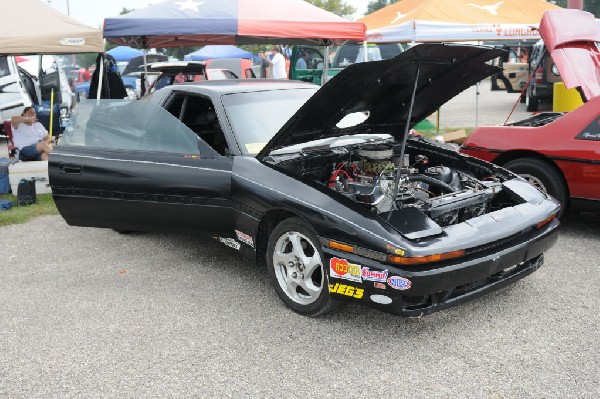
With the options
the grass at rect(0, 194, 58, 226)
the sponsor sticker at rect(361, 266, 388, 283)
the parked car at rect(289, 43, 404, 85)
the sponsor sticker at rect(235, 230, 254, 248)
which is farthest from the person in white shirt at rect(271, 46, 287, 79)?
the sponsor sticker at rect(361, 266, 388, 283)

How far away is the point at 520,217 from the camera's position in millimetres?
3715

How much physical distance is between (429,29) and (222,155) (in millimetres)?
7481

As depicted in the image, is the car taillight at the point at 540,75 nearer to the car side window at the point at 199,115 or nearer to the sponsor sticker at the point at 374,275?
the car side window at the point at 199,115

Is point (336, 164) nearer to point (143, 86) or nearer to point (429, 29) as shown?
point (429, 29)

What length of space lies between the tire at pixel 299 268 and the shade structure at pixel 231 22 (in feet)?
18.7

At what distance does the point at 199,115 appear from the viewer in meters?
5.05

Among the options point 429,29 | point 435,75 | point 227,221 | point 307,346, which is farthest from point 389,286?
point 429,29

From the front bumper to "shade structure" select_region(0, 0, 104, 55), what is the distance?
549cm

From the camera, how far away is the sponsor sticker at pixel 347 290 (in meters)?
3.33

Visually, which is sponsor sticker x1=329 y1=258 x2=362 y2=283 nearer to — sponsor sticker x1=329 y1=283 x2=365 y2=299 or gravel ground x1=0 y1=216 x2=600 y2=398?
sponsor sticker x1=329 y1=283 x2=365 y2=299

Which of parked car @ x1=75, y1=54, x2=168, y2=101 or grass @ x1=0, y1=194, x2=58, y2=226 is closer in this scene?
grass @ x1=0, y1=194, x2=58, y2=226

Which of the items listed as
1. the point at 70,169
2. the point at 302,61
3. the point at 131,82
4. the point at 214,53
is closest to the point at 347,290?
the point at 70,169

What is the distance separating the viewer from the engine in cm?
369

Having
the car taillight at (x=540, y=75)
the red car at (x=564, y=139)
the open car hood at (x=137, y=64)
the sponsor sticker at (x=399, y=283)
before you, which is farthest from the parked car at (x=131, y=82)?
the sponsor sticker at (x=399, y=283)
